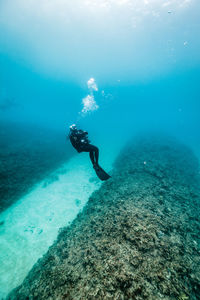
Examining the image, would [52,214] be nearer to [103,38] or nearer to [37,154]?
[37,154]

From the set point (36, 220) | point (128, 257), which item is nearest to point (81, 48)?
point (36, 220)

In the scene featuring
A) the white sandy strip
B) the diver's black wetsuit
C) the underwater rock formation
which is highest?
Result: the diver's black wetsuit

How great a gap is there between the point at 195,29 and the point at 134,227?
1665 inches

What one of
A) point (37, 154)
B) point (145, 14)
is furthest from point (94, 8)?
point (37, 154)

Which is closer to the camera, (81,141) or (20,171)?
(81,141)

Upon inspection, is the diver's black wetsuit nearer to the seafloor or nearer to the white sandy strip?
the white sandy strip

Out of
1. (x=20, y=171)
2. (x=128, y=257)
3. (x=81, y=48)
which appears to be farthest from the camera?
(x=81, y=48)

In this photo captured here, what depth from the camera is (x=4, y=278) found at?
7.00 m

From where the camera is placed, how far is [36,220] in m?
10.2

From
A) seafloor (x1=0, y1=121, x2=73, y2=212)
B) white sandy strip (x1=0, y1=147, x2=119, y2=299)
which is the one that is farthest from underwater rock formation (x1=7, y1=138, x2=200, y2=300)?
seafloor (x1=0, y1=121, x2=73, y2=212)

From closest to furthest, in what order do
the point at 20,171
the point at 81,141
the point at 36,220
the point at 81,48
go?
the point at 81,141, the point at 36,220, the point at 20,171, the point at 81,48

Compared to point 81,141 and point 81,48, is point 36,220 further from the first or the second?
point 81,48

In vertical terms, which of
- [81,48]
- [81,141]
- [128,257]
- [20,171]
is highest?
[81,48]

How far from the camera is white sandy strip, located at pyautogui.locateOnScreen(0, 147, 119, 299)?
24.6 ft
